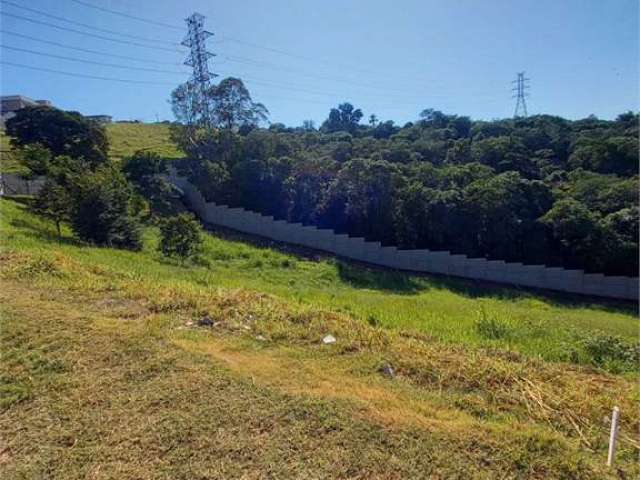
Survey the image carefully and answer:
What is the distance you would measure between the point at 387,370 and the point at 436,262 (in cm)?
1708

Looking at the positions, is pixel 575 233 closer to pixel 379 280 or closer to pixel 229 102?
pixel 379 280

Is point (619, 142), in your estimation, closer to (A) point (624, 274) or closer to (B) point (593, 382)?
Answer: (A) point (624, 274)

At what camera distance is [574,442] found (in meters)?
3.04

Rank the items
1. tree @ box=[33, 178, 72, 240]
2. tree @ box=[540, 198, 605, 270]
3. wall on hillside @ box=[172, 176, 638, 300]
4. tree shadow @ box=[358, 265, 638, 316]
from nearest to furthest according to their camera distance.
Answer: tree @ box=[33, 178, 72, 240], tree shadow @ box=[358, 265, 638, 316], wall on hillside @ box=[172, 176, 638, 300], tree @ box=[540, 198, 605, 270]

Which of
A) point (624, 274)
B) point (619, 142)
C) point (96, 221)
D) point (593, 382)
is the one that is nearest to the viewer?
point (593, 382)

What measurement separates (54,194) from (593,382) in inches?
598

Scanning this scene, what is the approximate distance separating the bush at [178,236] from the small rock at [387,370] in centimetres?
1119

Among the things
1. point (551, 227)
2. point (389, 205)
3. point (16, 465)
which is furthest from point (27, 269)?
point (551, 227)

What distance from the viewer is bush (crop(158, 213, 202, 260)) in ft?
46.6

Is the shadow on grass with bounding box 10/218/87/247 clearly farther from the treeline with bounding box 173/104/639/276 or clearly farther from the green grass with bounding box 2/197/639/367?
the treeline with bounding box 173/104/639/276

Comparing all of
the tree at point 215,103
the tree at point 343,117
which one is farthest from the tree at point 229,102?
the tree at point 343,117

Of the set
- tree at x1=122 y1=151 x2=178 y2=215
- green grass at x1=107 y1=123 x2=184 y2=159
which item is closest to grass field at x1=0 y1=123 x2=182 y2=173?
green grass at x1=107 y1=123 x2=184 y2=159

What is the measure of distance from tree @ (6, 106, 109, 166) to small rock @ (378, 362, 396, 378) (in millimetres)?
23914

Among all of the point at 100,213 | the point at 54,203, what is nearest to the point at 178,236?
the point at 100,213
